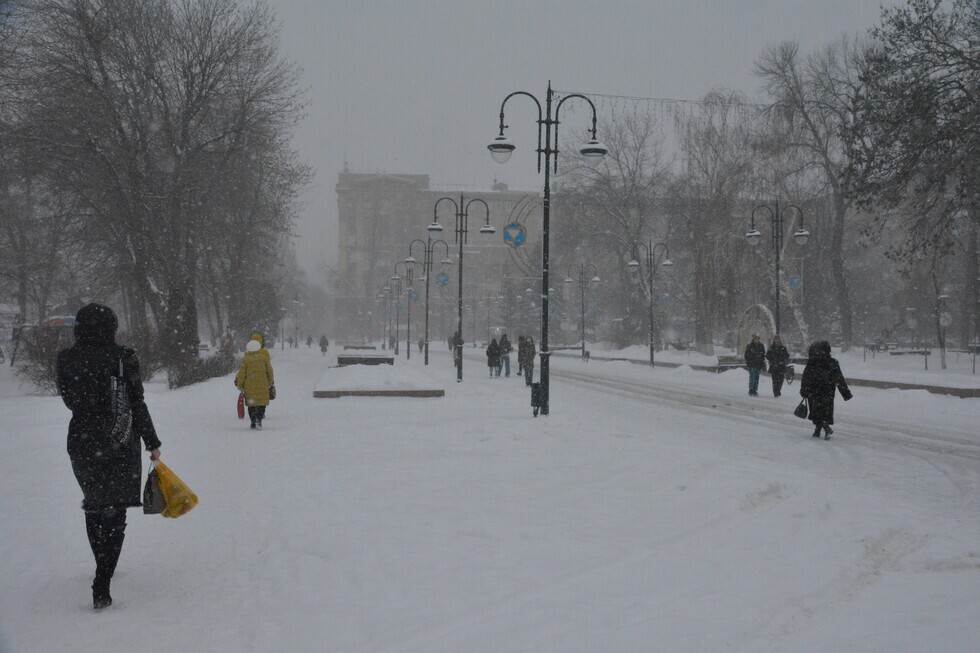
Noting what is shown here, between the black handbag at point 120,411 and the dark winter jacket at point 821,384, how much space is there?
10648 millimetres

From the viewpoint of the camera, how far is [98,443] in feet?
16.4

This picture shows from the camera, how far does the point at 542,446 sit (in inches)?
446

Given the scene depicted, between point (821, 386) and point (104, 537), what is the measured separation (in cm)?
1115

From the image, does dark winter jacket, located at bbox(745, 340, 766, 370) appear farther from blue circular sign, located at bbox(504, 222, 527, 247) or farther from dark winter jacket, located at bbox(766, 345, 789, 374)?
blue circular sign, located at bbox(504, 222, 527, 247)

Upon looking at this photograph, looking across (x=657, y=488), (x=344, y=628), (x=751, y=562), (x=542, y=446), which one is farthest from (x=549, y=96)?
(x=344, y=628)

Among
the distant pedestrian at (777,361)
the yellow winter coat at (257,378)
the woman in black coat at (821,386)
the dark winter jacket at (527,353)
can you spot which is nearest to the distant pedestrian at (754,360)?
the distant pedestrian at (777,361)

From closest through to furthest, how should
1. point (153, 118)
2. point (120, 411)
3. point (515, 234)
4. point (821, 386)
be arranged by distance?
point (120, 411), point (821, 386), point (515, 234), point (153, 118)

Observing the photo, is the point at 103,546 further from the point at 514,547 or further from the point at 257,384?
the point at 257,384

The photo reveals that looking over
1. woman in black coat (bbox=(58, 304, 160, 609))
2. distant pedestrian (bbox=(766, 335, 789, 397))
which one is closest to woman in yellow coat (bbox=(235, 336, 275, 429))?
woman in black coat (bbox=(58, 304, 160, 609))

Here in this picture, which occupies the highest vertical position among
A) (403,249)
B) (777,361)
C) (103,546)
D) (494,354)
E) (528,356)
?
(403,249)

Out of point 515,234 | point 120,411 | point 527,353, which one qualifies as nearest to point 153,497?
point 120,411

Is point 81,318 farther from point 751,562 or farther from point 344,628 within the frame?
point 751,562

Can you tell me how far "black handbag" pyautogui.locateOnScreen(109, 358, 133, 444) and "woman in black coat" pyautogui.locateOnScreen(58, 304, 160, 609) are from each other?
2cm

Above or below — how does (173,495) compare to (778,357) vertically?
below
